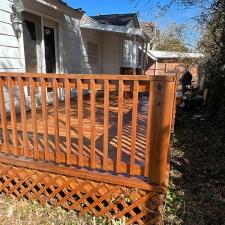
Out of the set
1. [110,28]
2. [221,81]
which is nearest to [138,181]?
[221,81]

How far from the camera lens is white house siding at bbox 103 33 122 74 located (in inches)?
424

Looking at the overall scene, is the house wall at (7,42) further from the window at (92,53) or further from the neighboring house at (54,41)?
the window at (92,53)

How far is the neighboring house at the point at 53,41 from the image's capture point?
16.2 ft

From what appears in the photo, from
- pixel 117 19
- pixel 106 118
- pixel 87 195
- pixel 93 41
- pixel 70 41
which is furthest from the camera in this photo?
pixel 117 19

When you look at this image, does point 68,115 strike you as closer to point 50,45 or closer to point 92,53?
point 50,45

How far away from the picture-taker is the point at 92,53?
1000cm

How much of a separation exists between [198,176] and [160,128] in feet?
6.29

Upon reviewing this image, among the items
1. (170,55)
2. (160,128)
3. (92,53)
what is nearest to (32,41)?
(92,53)

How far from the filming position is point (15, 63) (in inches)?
203

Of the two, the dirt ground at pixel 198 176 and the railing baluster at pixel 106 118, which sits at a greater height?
the railing baluster at pixel 106 118

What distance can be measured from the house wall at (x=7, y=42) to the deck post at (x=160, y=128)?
3779 mm

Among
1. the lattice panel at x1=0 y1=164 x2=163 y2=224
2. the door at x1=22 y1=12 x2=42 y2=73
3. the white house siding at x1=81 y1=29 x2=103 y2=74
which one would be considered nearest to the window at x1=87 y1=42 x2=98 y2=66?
the white house siding at x1=81 y1=29 x2=103 y2=74

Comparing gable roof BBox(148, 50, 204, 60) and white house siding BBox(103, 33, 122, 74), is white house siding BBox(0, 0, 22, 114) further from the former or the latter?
gable roof BBox(148, 50, 204, 60)

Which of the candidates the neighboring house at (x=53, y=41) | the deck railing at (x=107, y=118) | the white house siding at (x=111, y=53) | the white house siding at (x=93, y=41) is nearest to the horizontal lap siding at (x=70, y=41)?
the neighboring house at (x=53, y=41)
